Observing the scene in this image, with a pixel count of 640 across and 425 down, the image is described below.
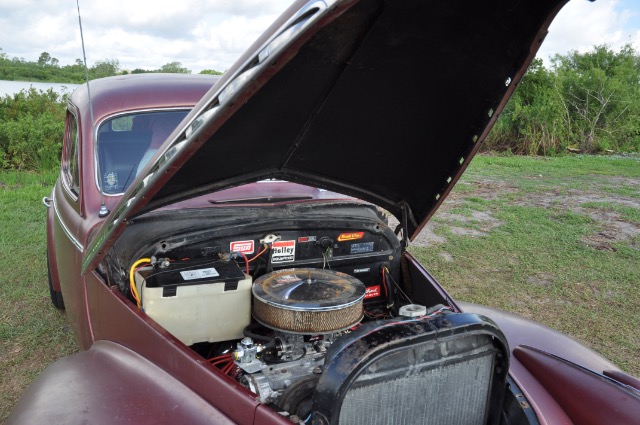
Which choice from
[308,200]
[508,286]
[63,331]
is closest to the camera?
[308,200]

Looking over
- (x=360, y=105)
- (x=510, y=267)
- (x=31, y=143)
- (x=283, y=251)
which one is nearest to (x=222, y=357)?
(x=283, y=251)

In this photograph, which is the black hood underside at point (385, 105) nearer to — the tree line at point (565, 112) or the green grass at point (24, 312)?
the green grass at point (24, 312)

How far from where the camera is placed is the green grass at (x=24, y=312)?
3.78m

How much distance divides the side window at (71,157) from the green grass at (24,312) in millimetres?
1281

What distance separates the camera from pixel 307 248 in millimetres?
2893

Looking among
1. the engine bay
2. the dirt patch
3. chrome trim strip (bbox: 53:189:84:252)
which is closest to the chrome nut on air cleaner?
the engine bay

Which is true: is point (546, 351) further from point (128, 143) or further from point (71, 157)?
point (71, 157)

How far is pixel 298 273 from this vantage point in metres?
2.63

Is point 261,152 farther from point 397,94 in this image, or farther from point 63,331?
point 63,331

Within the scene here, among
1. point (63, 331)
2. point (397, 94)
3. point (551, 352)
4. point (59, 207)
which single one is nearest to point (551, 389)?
point (551, 352)

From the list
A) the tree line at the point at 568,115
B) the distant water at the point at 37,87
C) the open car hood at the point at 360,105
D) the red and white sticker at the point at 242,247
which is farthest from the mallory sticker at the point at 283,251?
the tree line at the point at 568,115

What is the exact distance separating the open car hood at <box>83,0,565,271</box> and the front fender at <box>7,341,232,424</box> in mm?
466

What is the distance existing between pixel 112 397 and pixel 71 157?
7.27 feet

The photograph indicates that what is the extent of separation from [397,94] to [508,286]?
12.9 ft
